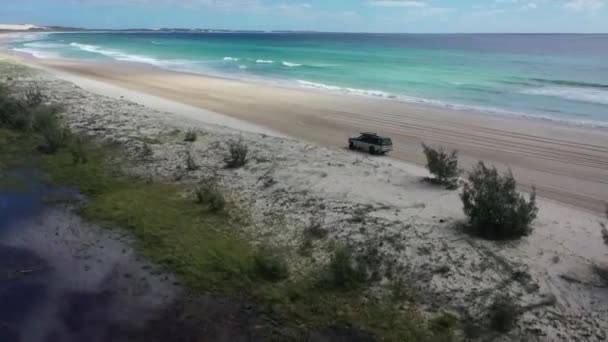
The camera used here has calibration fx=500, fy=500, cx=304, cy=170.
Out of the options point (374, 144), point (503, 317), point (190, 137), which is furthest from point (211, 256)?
point (374, 144)

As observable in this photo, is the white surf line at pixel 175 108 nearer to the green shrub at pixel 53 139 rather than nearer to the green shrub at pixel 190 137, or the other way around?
the green shrub at pixel 190 137

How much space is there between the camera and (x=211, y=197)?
13070mm

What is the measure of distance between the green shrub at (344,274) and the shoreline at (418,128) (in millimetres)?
8607

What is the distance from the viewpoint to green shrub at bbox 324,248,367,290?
9.35 meters

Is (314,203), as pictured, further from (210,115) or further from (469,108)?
(469,108)

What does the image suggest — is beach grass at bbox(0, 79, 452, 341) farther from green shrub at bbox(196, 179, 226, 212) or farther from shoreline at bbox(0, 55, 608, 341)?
green shrub at bbox(196, 179, 226, 212)

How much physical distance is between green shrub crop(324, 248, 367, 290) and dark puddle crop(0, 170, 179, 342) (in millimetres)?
2957

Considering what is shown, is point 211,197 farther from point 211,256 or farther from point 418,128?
point 418,128

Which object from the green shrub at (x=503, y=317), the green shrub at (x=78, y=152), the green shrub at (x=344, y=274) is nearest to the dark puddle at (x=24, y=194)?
the green shrub at (x=78, y=152)

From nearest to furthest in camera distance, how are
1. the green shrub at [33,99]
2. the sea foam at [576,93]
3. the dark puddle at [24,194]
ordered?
the dark puddle at [24,194] < the green shrub at [33,99] < the sea foam at [576,93]

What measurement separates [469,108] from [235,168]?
2198 cm

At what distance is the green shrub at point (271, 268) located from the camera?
973 centimetres

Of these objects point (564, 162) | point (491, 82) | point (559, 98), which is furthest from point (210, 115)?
point (491, 82)

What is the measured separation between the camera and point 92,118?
22328 mm
